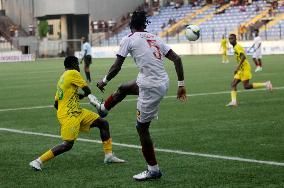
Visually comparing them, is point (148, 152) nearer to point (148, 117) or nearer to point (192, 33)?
point (148, 117)

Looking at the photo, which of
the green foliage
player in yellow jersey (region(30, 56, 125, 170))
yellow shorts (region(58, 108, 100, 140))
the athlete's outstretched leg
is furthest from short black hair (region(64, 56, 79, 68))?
the green foliage

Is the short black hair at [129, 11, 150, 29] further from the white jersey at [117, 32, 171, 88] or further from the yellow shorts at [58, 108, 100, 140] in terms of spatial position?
the yellow shorts at [58, 108, 100, 140]

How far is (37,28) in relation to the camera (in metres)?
79.3

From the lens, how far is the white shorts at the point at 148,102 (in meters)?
8.68

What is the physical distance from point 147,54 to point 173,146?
3.04 meters

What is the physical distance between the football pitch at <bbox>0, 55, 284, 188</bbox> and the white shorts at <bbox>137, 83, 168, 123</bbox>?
0.81 meters

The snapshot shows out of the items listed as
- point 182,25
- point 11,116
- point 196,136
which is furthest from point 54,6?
point 196,136

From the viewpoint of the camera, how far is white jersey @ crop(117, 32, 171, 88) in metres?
8.69

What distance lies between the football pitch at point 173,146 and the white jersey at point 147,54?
4.09ft

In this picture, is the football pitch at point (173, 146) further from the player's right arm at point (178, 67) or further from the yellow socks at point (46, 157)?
the player's right arm at point (178, 67)

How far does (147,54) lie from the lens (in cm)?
869

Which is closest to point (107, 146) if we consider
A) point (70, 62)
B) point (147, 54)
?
point (70, 62)

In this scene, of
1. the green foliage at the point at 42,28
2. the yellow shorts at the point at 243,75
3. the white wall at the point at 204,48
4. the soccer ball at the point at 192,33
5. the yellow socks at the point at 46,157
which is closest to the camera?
the yellow socks at the point at 46,157

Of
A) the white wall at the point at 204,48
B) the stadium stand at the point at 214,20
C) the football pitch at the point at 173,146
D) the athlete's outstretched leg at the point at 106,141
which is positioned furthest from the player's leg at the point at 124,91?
the stadium stand at the point at 214,20
